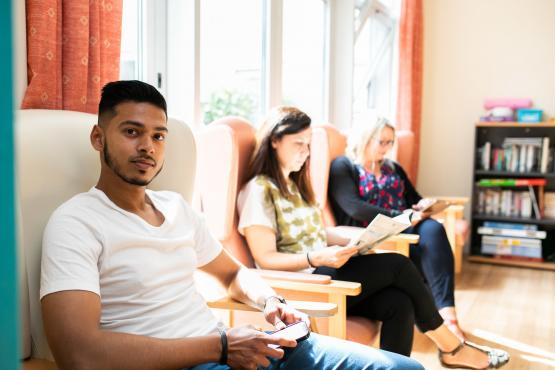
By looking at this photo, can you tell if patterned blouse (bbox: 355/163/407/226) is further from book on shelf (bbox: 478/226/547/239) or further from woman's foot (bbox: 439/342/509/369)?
book on shelf (bbox: 478/226/547/239)

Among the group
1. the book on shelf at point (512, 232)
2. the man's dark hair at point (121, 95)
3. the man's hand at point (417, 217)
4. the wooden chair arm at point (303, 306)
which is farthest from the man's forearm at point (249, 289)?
the book on shelf at point (512, 232)

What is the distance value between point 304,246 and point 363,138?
1076 mm

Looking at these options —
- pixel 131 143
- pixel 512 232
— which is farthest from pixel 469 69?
pixel 131 143

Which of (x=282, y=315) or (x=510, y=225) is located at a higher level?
(x=282, y=315)

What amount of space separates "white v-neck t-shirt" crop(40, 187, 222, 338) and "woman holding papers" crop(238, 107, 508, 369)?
548 millimetres

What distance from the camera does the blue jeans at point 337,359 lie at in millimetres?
1285

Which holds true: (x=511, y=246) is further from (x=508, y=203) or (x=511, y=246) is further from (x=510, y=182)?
(x=510, y=182)

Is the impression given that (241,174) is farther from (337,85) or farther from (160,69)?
(337,85)

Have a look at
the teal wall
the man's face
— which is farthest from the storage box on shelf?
the teal wall

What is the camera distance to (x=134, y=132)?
1.25 metres

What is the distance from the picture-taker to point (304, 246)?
2025 millimetres

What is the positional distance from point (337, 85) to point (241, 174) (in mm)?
2299

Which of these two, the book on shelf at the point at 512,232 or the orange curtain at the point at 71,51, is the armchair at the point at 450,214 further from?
the orange curtain at the point at 71,51

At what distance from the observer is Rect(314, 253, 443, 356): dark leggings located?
72.8 inches
